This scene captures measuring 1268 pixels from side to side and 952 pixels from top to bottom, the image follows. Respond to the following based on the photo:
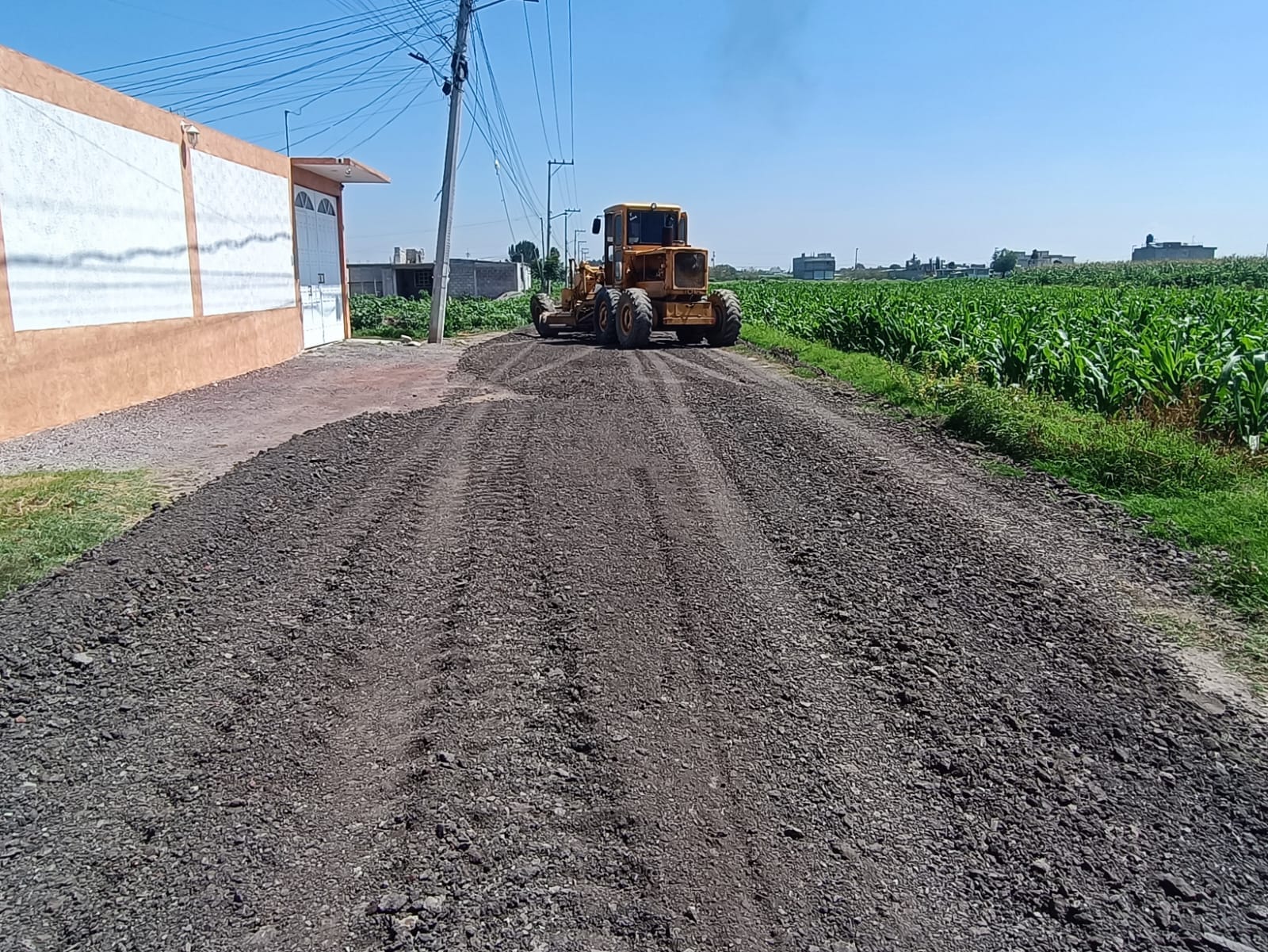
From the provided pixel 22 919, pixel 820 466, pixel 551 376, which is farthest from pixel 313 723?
pixel 551 376

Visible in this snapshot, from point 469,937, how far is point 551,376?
44.4 ft

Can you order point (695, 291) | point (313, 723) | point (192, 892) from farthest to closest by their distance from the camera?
point (695, 291) < point (313, 723) < point (192, 892)

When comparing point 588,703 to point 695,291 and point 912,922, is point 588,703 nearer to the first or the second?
point 912,922

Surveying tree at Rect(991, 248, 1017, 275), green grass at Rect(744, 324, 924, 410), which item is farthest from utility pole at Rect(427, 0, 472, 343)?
tree at Rect(991, 248, 1017, 275)

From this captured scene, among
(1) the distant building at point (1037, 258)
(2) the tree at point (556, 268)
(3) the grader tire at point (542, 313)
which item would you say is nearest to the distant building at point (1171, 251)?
(1) the distant building at point (1037, 258)

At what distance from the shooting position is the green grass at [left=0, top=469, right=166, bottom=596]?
5.89 m

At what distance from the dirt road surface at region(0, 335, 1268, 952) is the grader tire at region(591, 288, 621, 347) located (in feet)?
52.1

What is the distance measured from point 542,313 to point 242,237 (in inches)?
444

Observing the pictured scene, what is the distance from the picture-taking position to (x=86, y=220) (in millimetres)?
11906

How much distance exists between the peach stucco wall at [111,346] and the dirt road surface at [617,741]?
16.2ft

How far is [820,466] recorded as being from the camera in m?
8.78

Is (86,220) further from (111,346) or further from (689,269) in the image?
(689,269)

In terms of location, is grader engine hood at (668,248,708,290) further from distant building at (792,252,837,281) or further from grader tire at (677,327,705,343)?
distant building at (792,252,837,281)

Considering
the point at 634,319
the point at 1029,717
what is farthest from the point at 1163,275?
the point at 1029,717
